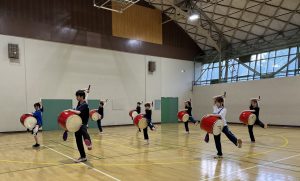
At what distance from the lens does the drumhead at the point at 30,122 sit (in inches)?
336

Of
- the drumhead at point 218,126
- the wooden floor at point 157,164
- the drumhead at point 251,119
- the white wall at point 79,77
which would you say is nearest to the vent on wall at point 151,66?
the white wall at point 79,77

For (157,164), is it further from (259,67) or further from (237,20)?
(259,67)

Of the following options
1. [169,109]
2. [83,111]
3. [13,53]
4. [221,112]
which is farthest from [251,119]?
[13,53]

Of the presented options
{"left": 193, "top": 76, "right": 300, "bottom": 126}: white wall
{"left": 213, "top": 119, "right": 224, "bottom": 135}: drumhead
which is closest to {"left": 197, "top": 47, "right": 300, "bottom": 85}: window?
{"left": 193, "top": 76, "right": 300, "bottom": 126}: white wall

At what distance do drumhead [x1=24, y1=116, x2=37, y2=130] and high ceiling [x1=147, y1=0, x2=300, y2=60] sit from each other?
12268mm

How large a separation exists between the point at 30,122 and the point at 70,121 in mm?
3578

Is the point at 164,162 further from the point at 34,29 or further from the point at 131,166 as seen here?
the point at 34,29

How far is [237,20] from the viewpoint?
18.0 metres

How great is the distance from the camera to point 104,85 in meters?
17.5

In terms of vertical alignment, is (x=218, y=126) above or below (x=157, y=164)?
above

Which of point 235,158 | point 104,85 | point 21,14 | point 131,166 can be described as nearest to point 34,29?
point 21,14

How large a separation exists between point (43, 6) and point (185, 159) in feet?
43.4

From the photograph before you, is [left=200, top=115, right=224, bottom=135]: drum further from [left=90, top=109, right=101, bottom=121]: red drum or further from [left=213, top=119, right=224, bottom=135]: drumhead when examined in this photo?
[left=90, top=109, right=101, bottom=121]: red drum

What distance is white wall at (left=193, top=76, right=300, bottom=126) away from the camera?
52.2 ft
